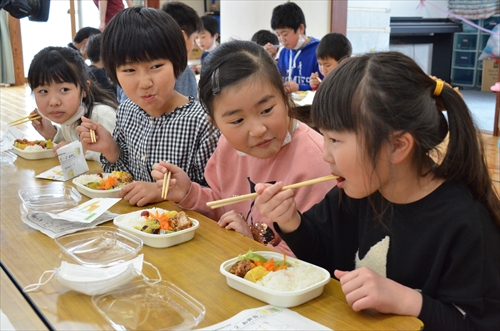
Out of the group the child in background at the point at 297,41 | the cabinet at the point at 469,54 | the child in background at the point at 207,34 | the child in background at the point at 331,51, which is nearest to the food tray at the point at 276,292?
the child in background at the point at 331,51

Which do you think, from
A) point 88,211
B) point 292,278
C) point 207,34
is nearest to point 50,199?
point 88,211

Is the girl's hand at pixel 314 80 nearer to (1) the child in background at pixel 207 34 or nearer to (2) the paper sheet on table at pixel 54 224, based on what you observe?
(1) the child in background at pixel 207 34

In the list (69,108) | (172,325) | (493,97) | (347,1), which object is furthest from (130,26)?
(493,97)

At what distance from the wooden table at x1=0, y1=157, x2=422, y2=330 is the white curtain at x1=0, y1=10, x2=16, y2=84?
8.69 m

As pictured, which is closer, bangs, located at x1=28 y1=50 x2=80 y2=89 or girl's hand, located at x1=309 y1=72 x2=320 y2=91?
bangs, located at x1=28 y1=50 x2=80 y2=89

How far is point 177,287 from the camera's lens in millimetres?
1036

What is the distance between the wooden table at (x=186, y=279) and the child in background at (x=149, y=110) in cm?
33

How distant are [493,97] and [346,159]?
8.20 metres

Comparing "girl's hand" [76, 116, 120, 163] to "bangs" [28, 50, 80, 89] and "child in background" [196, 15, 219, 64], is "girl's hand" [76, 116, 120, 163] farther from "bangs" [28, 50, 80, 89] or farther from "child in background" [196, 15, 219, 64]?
"child in background" [196, 15, 219, 64]

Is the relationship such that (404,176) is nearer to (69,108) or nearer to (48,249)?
(48,249)

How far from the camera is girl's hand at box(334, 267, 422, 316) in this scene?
904 millimetres

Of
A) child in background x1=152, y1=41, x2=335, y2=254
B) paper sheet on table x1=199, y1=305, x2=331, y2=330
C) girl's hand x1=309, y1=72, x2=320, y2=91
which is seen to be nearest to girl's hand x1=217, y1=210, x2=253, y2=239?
child in background x1=152, y1=41, x2=335, y2=254

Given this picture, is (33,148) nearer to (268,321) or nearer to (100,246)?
(100,246)

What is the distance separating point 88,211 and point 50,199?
268mm
